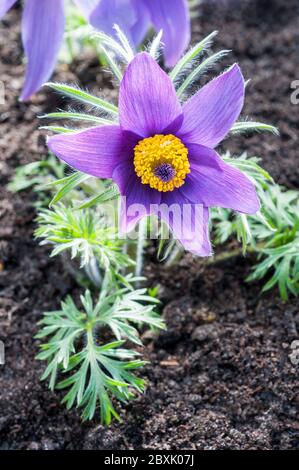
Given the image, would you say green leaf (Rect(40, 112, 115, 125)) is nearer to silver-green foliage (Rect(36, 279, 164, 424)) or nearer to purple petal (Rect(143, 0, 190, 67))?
purple petal (Rect(143, 0, 190, 67))

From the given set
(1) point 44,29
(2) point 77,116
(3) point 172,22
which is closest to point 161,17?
(3) point 172,22

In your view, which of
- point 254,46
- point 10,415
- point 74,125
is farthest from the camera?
point 254,46

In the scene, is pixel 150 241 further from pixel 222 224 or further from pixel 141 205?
pixel 141 205

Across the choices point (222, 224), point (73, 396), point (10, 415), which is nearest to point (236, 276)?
point (222, 224)

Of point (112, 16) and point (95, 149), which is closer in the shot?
point (95, 149)

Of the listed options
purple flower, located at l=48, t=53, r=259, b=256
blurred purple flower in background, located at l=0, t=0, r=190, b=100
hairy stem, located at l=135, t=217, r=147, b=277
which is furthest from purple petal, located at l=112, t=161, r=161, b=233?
blurred purple flower in background, located at l=0, t=0, r=190, b=100

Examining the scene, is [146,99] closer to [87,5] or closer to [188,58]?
[188,58]
